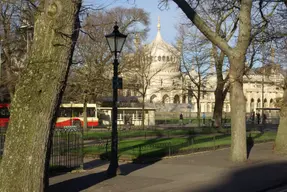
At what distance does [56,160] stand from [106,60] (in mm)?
32305

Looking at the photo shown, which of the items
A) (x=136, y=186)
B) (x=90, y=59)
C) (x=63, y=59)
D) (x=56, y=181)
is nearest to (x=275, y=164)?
(x=136, y=186)

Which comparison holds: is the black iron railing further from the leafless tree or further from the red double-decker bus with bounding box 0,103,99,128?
the red double-decker bus with bounding box 0,103,99,128

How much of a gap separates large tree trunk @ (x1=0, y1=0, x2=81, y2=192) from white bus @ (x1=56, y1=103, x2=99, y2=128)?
1695 inches

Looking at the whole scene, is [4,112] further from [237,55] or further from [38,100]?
[38,100]

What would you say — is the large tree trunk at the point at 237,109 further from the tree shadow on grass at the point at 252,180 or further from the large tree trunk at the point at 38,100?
the large tree trunk at the point at 38,100

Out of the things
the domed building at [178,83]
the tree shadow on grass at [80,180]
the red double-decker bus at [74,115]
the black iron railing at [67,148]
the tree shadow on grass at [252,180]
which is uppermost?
the domed building at [178,83]

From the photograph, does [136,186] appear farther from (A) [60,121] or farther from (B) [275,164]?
(A) [60,121]

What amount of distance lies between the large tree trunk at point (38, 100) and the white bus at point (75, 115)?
43065 millimetres

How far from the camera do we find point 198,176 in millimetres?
14367

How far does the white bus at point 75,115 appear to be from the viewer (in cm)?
5206

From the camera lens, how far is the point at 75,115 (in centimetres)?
5366

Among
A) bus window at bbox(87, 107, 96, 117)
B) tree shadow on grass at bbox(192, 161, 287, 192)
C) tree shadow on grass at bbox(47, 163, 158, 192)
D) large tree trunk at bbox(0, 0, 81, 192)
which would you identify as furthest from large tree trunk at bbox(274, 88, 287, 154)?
bus window at bbox(87, 107, 96, 117)

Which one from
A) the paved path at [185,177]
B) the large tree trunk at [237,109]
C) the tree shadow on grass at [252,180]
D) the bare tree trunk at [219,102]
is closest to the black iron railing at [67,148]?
the paved path at [185,177]

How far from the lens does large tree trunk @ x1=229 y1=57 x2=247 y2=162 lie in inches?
676
